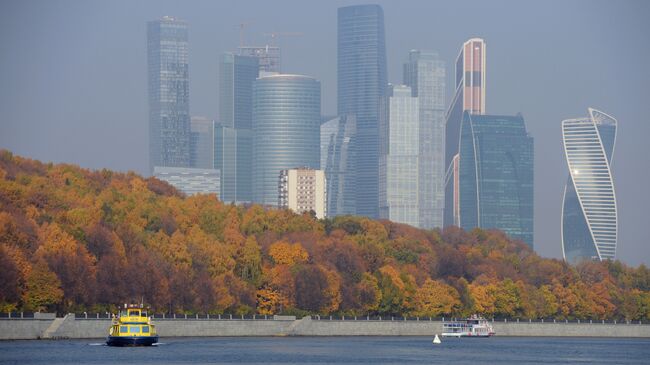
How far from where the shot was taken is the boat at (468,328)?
165375 mm

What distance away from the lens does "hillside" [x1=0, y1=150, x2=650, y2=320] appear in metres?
135

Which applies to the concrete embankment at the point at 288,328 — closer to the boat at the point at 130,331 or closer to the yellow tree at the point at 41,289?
the yellow tree at the point at 41,289

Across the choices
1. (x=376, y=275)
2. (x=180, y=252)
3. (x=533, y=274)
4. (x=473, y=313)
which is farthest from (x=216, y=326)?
(x=533, y=274)

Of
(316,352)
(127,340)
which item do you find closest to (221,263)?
(316,352)

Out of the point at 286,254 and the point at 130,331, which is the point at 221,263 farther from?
the point at 130,331

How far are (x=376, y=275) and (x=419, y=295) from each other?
6.70 m

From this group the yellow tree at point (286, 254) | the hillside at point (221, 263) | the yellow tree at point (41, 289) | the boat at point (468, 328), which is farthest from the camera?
the boat at point (468, 328)

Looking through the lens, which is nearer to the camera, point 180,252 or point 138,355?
point 138,355

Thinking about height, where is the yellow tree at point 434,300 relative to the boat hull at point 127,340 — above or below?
below

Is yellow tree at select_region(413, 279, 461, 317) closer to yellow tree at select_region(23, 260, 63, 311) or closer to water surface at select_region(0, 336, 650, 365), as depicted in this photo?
water surface at select_region(0, 336, 650, 365)

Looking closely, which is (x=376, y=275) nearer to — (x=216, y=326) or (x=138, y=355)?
(x=216, y=326)

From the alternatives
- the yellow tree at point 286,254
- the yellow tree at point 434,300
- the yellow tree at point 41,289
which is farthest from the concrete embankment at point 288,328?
the yellow tree at point 286,254

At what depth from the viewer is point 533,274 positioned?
650 ft

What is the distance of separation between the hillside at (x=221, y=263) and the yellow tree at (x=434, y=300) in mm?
164
